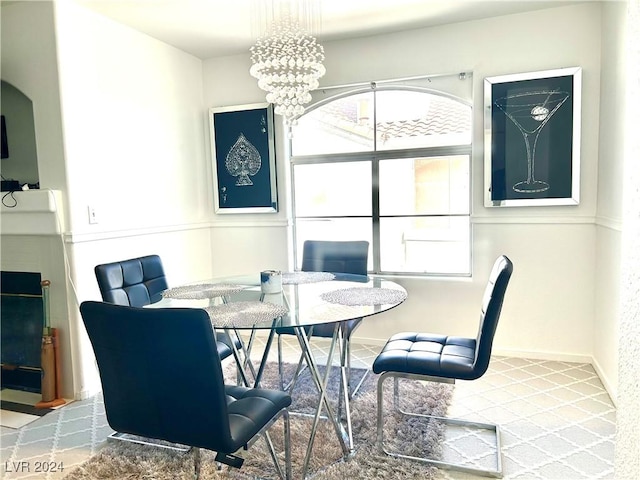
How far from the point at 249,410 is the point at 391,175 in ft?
8.41

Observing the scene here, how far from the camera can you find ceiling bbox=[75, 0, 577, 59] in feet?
9.85

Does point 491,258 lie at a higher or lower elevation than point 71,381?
higher

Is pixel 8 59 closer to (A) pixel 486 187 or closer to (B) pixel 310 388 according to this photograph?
(B) pixel 310 388

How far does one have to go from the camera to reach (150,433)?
1594 mm

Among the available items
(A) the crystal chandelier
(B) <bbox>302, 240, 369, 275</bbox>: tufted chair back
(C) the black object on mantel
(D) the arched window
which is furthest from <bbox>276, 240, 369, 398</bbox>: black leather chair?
(C) the black object on mantel

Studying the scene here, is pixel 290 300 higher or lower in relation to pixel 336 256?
lower

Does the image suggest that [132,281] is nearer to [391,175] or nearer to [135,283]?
[135,283]

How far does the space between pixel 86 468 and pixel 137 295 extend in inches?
35.8

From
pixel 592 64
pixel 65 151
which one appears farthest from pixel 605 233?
pixel 65 151

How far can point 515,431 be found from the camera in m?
2.40

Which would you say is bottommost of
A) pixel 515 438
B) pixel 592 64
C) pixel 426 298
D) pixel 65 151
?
pixel 515 438

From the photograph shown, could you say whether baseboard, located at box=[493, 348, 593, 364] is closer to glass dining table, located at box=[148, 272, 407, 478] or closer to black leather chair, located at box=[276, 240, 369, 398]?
black leather chair, located at box=[276, 240, 369, 398]

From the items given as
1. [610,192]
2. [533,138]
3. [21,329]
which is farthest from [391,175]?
[21,329]

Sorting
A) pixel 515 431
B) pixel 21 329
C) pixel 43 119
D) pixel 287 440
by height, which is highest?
pixel 43 119
